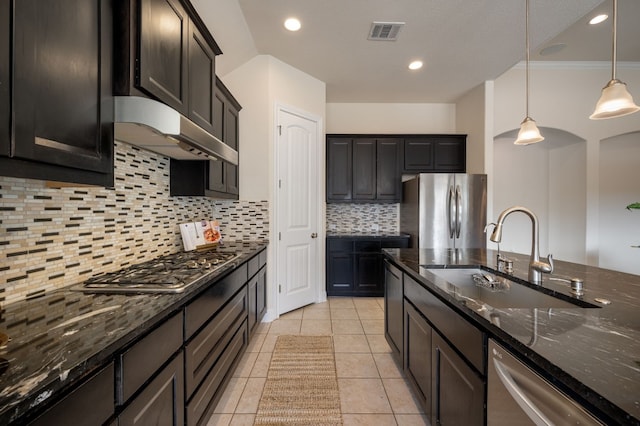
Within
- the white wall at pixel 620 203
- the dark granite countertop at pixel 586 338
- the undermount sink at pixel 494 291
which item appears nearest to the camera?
the dark granite countertop at pixel 586 338

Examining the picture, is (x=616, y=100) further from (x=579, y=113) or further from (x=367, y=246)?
(x=579, y=113)

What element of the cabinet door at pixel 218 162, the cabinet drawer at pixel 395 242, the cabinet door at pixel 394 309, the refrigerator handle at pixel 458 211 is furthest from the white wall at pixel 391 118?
the cabinet door at pixel 394 309

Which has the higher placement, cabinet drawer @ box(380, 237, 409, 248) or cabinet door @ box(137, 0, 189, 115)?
cabinet door @ box(137, 0, 189, 115)

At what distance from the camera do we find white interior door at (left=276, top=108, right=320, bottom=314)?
10.4ft

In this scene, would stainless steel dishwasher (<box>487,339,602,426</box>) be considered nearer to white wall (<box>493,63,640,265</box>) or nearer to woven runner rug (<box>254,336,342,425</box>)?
woven runner rug (<box>254,336,342,425</box>)

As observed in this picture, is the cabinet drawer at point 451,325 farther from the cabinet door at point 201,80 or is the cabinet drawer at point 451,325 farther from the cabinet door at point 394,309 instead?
the cabinet door at point 201,80

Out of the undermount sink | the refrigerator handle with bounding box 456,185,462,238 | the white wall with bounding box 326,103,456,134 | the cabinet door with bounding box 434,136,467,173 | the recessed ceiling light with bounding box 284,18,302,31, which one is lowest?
the undermount sink

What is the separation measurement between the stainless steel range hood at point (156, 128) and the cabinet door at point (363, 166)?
253cm

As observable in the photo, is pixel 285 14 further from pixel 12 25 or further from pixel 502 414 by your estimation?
pixel 502 414

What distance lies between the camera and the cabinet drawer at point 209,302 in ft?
4.14

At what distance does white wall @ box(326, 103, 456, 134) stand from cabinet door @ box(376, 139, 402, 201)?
50 centimetres

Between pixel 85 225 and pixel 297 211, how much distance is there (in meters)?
2.14

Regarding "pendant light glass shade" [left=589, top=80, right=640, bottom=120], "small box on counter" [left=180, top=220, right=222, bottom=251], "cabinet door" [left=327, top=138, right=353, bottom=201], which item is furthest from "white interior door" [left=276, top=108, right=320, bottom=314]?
"pendant light glass shade" [left=589, top=80, right=640, bottom=120]

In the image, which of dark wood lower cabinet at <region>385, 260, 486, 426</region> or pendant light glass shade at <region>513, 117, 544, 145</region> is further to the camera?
pendant light glass shade at <region>513, 117, 544, 145</region>
